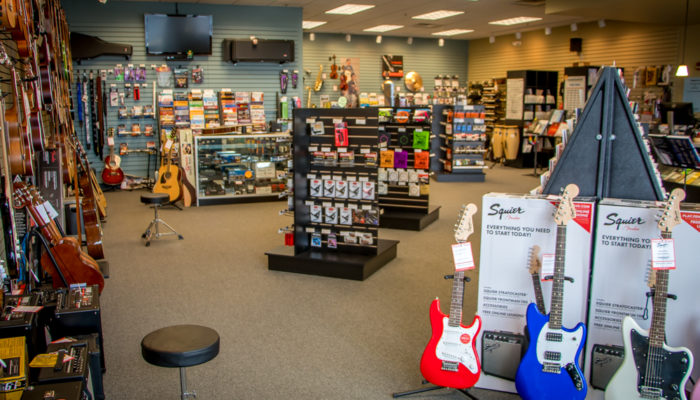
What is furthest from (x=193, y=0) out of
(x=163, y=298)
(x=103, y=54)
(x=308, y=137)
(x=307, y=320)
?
(x=307, y=320)

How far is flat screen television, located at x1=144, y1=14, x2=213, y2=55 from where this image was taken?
10242 mm

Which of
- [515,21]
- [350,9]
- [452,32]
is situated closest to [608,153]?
[350,9]

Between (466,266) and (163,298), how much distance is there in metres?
2.97

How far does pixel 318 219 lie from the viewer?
564cm

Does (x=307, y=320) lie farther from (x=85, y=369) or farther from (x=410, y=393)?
(x=85, y=369)

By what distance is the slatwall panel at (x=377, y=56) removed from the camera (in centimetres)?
1558

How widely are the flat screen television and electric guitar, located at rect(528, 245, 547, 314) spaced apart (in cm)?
884

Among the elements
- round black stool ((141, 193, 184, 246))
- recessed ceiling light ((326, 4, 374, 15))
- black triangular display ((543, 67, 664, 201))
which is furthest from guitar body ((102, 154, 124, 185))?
black triangular display ((543, 67, 664, 201))

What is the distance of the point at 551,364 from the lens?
9.35ft

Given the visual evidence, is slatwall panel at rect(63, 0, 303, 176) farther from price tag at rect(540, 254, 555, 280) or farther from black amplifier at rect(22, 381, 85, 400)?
black amplifier at rect(22, 381, 85, 400)

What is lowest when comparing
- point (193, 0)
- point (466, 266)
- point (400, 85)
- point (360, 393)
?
point (360, 393)

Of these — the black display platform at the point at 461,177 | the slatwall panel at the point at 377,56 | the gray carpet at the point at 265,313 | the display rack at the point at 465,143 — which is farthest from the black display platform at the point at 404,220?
the slatwall panel at the point at 377,56

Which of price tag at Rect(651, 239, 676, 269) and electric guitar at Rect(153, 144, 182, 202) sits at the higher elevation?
price tag at Rect(651, 239, 676, 269)

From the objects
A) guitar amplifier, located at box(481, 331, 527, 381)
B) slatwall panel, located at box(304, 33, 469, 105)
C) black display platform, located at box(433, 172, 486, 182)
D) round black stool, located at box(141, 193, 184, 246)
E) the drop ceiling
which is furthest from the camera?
slatwall panel, located at box(304, 33, 469, 105)
